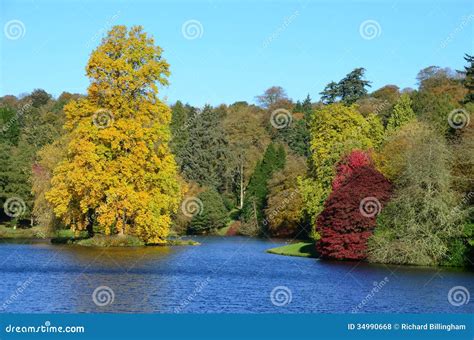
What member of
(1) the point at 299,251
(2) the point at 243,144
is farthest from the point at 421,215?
(2) the point at 243,144

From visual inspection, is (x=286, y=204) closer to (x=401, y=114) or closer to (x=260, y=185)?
(x=401, y=114)

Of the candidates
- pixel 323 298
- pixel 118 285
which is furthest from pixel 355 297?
pixel 118 285

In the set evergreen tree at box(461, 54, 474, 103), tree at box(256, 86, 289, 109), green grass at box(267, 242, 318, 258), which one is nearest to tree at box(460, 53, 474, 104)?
evergreen tree at box(461, 54, 474, 103)

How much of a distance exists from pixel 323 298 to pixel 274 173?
52907 millimetres

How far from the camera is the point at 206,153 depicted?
93375 millimetres

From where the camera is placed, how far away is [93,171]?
48.3 meters

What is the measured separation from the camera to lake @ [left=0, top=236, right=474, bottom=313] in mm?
25078

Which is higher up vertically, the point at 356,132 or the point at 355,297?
the point at 356,132

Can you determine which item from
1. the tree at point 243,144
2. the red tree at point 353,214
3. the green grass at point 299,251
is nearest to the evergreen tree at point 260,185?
the tree at point 243,144

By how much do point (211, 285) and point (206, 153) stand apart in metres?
63.2

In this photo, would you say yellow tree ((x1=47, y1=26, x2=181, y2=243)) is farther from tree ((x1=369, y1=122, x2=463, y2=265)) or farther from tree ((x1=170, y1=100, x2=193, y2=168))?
tree ((x1=170, y1=100, x2=193, y2=168))

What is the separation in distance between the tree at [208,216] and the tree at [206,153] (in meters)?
7.88

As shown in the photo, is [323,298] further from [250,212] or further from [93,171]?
[250,212]

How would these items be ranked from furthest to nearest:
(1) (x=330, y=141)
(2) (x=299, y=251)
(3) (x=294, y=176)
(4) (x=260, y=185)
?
(4) (x=260, y=185) < (3) (x=294, y=176) < (1) (x=330, y=141) < (2) (x=299, y=251)
